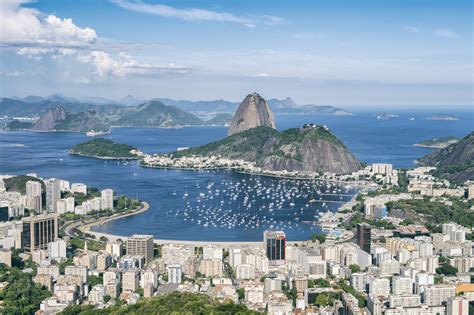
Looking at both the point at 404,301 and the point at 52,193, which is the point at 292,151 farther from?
the point at 404,301

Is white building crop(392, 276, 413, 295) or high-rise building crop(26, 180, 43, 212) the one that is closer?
white building crop(392, 276, 413, 295)

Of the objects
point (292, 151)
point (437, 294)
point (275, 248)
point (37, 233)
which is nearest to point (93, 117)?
point (292, 151)

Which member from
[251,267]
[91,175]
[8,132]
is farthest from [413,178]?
[8,132]

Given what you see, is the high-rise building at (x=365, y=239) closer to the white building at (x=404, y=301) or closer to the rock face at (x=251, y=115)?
the white building at (x=404, y=301)

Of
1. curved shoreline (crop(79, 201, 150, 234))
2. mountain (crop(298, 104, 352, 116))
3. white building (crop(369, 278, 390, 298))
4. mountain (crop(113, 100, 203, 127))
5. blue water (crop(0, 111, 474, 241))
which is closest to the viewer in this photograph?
white building (crop(369, 278, 390, 298))

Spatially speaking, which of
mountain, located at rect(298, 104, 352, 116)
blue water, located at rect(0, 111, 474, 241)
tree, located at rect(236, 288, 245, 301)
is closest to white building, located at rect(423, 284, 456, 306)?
tree, located at rect(236, 288, 245, 301)

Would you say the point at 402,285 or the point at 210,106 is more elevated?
the point at 210,106

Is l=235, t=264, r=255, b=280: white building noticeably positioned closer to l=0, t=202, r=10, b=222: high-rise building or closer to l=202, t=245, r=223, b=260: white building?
l=202, t=245, r=223, b=260: white building
